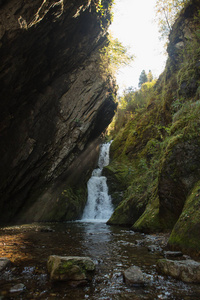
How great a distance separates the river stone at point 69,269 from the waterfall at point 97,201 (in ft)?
39.2

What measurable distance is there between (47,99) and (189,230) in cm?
1245

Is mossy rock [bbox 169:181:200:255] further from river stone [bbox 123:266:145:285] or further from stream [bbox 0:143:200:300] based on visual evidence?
river stone [bbox 123:266:145:285]

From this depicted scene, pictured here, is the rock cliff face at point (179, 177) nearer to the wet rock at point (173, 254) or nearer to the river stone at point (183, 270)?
the wet rock at point (173, 254)

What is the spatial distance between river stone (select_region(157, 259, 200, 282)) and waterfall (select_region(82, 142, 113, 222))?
11991 mm

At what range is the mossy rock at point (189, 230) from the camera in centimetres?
380

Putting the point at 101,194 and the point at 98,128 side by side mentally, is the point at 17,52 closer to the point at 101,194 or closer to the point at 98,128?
the point at 98,128

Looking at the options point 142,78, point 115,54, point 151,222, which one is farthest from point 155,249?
point 142,78

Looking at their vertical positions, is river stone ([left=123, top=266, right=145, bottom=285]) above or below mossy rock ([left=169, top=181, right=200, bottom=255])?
below

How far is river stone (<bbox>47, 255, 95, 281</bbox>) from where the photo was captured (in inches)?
108

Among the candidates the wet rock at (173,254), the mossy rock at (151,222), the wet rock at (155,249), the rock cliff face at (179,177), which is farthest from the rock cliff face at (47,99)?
the wet rock at (173,254)

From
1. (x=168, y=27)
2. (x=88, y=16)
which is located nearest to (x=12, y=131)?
(x=88, y=16)

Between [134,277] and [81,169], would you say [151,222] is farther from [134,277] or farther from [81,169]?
Result: [81,169]

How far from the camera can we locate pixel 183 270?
279cm

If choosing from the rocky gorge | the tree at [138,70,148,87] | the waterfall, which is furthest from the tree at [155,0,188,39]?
the tree at [138,70,148,87]
